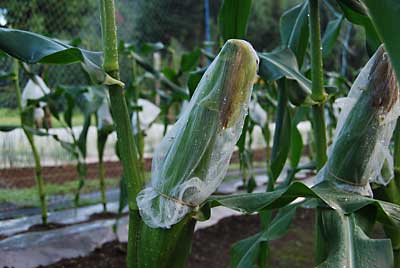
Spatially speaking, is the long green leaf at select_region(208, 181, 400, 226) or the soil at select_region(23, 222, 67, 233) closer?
the long green leaf at select_region(208, 181, 400, 226)

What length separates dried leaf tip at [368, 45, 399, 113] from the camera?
2.39ft

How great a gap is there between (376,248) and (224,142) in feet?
0.87

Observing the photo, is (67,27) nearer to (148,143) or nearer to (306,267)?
(148,143)

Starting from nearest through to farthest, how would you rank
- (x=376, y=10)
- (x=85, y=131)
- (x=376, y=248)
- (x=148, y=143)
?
(x=376, y=10) → (x=376, y=248) → (x=85, y=131) → (x=148, y=143)

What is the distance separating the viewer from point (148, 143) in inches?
164

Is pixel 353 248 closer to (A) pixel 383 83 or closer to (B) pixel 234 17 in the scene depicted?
(A) pixel 383 83

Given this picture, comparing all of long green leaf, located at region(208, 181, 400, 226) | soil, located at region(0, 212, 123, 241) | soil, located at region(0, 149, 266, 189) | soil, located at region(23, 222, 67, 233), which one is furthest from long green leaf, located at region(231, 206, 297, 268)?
soil, located at region(0, 149, 266, 189)

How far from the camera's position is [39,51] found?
77 cm

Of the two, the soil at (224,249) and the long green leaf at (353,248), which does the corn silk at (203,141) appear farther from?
the soil at (224,249)

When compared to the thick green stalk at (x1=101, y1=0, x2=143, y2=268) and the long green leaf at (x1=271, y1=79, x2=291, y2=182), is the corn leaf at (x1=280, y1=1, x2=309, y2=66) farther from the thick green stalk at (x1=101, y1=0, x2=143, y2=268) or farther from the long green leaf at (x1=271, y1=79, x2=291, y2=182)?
the thick green stalk at (x1=101, y1=0, x2=143, y2=268)

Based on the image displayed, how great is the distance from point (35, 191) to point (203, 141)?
2.15 metres

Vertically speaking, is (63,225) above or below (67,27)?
below

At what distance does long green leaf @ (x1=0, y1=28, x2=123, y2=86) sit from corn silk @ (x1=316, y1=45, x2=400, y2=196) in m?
0.42

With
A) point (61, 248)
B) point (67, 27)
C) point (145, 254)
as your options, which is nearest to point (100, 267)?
point (61, 248)
